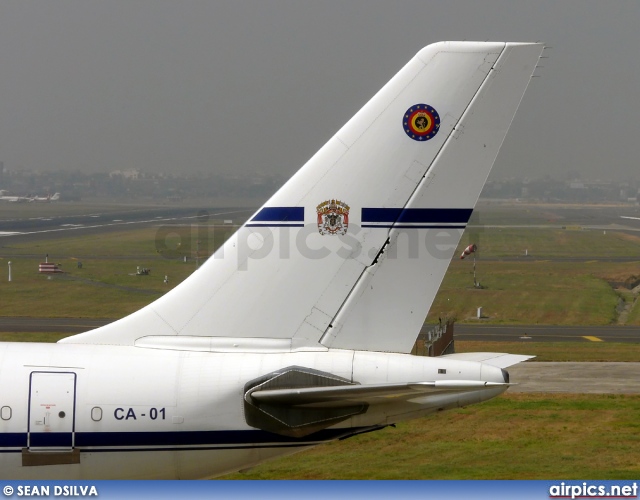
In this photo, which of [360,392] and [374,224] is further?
[374,224]

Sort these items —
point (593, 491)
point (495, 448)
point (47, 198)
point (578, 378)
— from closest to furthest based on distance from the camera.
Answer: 1. point (593, 491)
2. point (495, 448)
3. point (578, 378)
4. point (47, 198)

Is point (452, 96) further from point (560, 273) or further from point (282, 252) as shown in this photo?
point (560, 273)

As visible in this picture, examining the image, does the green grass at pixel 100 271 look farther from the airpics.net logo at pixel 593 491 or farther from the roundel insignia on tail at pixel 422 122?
the airpics.net logo at pixel 593 491

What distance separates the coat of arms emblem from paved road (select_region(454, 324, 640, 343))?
3165cm

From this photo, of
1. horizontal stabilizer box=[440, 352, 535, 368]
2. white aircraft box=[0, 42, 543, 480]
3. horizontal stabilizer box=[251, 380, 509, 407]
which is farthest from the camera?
horizontal stabilizer box=[440, 352, 535, 368]

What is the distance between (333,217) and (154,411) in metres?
3.40

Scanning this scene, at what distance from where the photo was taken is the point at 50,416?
33.6 feet

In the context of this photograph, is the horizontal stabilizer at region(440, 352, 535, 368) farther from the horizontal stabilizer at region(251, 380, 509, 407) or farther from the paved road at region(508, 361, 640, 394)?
the paved road at region(508, 361, 640, 394)

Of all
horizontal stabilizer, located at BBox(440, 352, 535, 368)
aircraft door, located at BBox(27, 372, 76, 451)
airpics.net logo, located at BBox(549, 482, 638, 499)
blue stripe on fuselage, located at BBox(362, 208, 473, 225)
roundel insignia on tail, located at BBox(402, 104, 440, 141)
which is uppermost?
roundel insignia on tail, located at BBox(402, 104, 440, 141)

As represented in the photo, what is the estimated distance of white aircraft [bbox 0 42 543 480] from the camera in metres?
10.4

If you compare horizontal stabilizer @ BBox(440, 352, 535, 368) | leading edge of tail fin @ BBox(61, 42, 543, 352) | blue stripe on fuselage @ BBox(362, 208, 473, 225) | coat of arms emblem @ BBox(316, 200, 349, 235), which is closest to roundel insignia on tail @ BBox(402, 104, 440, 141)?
leading edge of tail fin @ BBox(61, 42, 543, 352)

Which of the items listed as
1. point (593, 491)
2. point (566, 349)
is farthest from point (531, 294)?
point (593, 491)

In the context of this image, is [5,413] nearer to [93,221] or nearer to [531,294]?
[531,294]

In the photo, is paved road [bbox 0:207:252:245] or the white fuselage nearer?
the white fuselage
